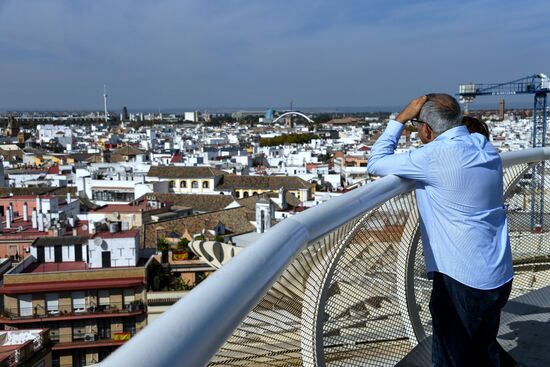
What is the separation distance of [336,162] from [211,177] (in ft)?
29.7

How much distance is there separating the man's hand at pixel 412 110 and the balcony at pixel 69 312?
11167 millimetres

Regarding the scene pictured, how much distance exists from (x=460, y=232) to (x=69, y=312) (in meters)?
11.7

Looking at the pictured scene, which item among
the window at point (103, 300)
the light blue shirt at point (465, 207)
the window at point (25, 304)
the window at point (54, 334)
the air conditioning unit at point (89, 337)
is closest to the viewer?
the light blue shirt at point (465, 207)

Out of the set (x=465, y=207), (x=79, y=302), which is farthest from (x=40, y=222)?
(x=465, y=207)

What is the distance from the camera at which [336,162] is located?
111 feet

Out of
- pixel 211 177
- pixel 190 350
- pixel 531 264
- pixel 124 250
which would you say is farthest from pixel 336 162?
pixel 190 350

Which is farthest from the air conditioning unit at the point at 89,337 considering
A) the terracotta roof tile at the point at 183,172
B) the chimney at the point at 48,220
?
the terracotta roof tile at the point at 183,172

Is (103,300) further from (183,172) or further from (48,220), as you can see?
(183,172)

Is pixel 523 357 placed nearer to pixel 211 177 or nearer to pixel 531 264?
pixel 531 264

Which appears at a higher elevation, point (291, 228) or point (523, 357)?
point (291, 228)

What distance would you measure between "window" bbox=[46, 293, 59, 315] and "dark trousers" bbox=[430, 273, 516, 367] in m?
11.6

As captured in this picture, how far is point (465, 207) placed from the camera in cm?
152

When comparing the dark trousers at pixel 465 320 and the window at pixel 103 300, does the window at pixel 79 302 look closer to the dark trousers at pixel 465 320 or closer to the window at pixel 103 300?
the window at pixel 103 300

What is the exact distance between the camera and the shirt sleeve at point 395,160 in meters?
1.57
